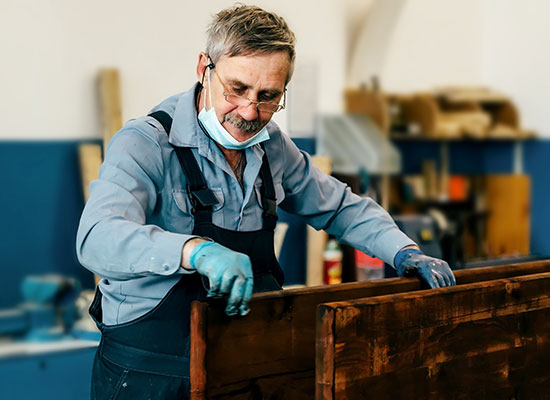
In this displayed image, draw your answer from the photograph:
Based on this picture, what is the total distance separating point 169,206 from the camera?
1581 millimetres

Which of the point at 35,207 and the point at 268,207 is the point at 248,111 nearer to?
the point at 268,207

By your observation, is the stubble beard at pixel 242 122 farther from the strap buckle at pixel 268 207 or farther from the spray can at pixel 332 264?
the spray can at pixel 332 264

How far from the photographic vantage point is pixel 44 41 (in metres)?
2.64

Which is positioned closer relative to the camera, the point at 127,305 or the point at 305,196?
the point at 127,305

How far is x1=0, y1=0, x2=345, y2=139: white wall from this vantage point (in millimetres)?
2574

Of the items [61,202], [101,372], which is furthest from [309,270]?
[101,372]

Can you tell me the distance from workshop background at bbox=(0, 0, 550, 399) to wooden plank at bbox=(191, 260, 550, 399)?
1175mm

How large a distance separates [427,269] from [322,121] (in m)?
2.89

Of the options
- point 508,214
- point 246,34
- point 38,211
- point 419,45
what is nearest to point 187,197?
point 246,34

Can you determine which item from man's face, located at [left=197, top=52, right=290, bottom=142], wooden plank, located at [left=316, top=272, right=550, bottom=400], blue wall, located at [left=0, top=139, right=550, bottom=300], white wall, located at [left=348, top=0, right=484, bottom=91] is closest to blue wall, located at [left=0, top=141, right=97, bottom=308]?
blue wall, located at [left=0, top=139, right=550, bottom=300]

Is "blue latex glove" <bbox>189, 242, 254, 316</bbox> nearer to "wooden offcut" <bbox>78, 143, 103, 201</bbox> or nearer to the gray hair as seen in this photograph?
the gray hair

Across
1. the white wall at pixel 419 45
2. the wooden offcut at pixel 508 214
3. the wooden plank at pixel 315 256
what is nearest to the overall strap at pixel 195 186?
the wooden plank at pixel 315 256

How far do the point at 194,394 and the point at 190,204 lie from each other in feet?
1.62

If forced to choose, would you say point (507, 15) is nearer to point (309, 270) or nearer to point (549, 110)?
point (549, 110)
